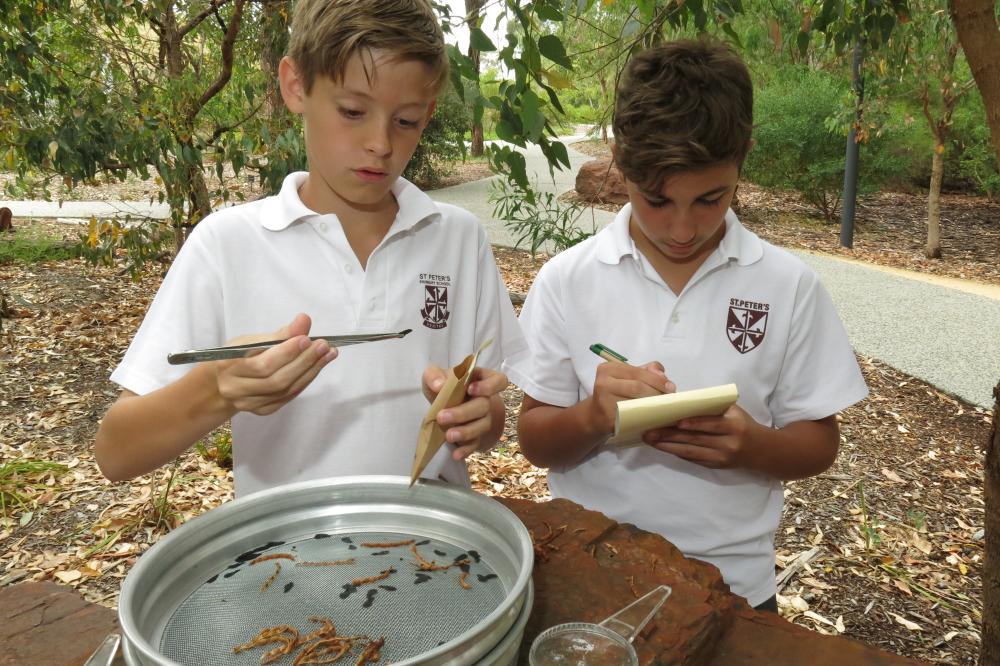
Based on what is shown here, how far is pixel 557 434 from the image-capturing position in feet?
5.64

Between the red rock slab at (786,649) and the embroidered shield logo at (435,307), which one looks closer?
the red rock slab at (786,649)

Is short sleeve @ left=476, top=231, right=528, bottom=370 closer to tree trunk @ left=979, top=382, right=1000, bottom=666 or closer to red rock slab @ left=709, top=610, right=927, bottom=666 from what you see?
red rock slab @ left=709, top=610, right=927, bottom=666

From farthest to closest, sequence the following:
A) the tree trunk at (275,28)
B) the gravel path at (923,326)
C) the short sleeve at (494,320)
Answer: the gravel path at (923,326) < the tree trunk at (275,28) < the short sleeve at (494,320)

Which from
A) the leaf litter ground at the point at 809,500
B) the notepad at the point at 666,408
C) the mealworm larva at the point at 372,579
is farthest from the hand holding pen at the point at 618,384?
the leaf litter ground at the point at 809,500

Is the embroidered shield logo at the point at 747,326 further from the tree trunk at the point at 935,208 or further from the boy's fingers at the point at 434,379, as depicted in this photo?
the tree trunk at the point at 935,208

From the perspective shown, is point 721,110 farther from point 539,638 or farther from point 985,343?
point 985,343

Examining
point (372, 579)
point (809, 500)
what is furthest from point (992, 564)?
point (809, 500)

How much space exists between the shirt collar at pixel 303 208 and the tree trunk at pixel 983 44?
1.20 metres

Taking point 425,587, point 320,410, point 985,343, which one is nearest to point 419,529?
point 425,587

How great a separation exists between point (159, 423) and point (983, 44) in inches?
72.1

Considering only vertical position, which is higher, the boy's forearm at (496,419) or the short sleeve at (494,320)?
the short sleeve at (494,320)

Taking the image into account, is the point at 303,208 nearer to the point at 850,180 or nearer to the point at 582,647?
the point at 582,647

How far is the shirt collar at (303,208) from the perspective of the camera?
1.61 meters

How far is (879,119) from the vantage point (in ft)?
32.9
